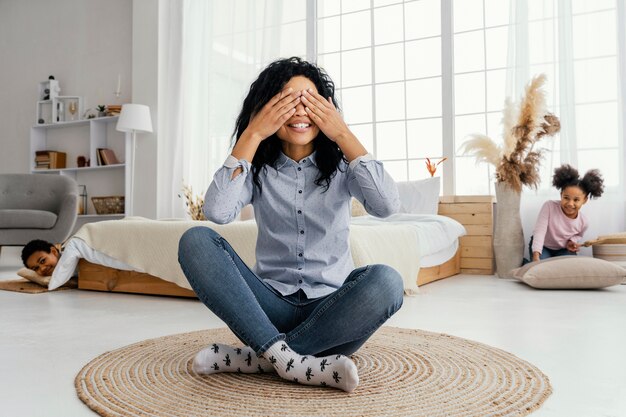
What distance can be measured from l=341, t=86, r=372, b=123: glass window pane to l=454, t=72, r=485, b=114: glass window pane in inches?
32.3

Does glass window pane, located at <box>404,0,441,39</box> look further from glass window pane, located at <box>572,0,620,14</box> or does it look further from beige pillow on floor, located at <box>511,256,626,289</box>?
beige pillow on floor, located at <box>511,256,626,289</box>

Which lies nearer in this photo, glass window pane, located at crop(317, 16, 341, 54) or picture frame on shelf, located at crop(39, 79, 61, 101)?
glass window pane, located at crop(317, 16, 341, 54)

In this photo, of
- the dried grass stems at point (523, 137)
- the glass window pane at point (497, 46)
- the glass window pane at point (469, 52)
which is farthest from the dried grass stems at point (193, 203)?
the glass window pane at point (497, 46)

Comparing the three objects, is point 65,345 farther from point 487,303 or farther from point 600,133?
point 600,133

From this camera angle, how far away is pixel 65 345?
6.12 ft

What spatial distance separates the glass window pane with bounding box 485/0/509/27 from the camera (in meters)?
4.59

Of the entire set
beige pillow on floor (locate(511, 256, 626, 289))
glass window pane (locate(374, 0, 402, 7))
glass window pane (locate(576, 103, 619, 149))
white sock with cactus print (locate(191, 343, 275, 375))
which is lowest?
white sock with cactus print (locate(191, 343, 275, 375))

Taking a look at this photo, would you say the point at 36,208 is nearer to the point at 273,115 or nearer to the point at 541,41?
the point at 273,115

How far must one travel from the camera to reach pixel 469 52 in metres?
4.76

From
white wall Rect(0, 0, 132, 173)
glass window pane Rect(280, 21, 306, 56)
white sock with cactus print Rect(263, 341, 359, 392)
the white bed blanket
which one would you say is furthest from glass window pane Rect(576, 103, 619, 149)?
white wall Rect(0, 0, 132, 173)

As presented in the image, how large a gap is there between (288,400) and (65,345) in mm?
993

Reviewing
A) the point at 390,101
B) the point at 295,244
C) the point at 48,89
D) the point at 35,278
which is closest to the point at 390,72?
the point at 390,101

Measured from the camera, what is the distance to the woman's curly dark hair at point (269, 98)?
151 centimetres

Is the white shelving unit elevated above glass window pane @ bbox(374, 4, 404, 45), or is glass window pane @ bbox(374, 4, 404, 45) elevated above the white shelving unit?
glass window pane @ bbox(374, 4, 404, 45)
